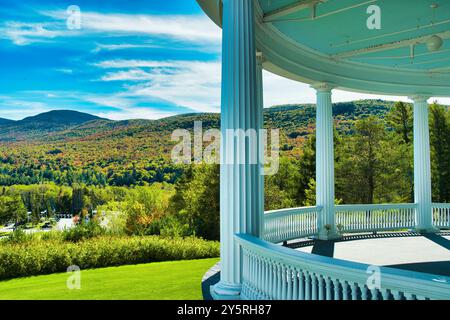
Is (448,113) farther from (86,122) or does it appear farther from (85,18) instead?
(85,18)

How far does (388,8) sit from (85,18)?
60.8 metres

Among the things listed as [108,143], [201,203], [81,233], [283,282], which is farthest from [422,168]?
[108,143]

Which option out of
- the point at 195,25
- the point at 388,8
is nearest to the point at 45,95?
the point at 195,25

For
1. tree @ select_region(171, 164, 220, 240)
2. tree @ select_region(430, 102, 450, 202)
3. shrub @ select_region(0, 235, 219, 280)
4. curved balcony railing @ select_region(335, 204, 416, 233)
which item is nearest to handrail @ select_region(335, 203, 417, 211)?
curved balcony railing @ select_region(335, 204, 416, 233)

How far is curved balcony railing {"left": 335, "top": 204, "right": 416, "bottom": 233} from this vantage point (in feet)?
54.7

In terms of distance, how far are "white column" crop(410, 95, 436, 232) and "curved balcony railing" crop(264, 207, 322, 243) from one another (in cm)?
552

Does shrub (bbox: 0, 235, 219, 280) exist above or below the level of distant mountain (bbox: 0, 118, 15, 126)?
below

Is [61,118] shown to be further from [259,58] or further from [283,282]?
[283,282]

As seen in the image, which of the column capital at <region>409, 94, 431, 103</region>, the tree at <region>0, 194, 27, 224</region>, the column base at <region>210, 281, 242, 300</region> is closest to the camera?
the column base at <region>210, 281, 242, 300</region>

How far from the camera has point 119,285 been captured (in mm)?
11570

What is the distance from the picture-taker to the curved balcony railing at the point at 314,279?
12.5 ft

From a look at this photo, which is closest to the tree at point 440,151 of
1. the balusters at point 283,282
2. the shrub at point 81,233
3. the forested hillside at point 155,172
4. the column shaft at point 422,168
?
the forested hillside at point 155,172

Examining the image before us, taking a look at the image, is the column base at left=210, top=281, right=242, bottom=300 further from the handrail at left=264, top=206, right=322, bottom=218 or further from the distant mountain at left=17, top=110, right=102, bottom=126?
the distant mountain at left=17, top=110, right=102, bottom=126
